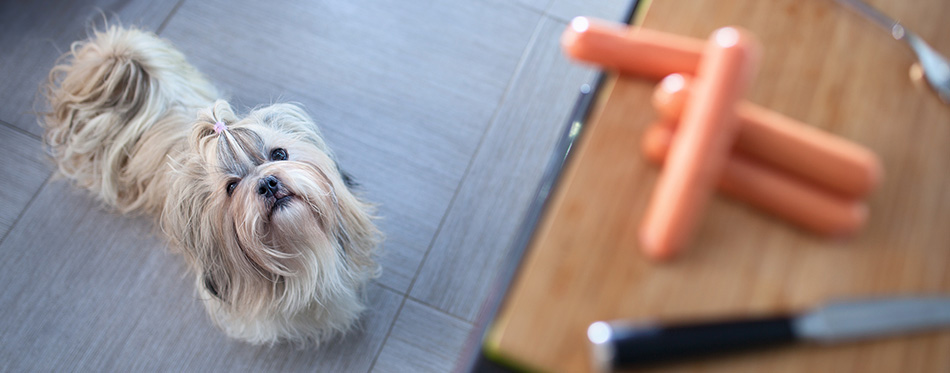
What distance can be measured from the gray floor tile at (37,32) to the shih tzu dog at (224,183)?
0.86 feet

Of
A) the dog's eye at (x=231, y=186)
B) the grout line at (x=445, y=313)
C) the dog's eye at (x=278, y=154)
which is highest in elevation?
the dog's eye at (x=278, y=154)

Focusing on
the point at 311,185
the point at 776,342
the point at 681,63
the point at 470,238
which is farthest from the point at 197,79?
the point at 776,342

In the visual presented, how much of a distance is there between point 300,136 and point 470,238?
555 mm

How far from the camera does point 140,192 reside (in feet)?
5.25

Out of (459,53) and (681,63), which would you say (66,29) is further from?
(681,63)

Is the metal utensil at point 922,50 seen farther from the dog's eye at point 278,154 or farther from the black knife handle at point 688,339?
the dog's eye at point 278,154

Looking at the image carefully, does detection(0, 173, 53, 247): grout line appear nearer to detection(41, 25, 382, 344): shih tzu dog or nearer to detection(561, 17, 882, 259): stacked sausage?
detection(41, 25, 382, 344): shih tzu dog

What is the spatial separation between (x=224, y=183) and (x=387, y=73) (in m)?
0.80

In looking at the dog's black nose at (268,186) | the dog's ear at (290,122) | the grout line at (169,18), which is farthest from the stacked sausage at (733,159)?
the grout line at (169,18)

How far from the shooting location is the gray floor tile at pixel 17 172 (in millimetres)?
1756

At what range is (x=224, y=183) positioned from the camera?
46.6 inches

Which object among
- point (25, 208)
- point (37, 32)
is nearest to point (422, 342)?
point (25, 208)

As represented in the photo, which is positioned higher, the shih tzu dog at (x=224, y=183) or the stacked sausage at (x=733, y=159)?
the stacked sausage at (x=733, y=159)

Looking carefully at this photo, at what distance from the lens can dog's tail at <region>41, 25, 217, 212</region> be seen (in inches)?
59.3
